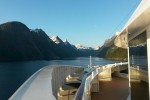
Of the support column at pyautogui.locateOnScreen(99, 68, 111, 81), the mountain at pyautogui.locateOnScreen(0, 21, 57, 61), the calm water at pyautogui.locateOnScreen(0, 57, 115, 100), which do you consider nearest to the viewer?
the support column at pyautogui.locateOnScreen(99, 68, 111, 81)

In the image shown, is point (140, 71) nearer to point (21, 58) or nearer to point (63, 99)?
point (63, 99)

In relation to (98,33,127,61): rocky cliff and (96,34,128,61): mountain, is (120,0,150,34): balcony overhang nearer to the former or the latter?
(98,33,127,61): rocky cliff

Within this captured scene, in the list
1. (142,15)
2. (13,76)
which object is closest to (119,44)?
(142,15)

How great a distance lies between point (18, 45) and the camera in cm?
16162

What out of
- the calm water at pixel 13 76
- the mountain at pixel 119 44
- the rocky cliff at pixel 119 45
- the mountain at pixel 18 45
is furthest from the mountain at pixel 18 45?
the mountain at pixel 119 44

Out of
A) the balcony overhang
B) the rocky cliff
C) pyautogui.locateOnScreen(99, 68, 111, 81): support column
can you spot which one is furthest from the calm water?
the balcony overhang

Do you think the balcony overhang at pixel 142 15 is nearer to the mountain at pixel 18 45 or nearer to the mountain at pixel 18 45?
the mountain at pixel 18 45

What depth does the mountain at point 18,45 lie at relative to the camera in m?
152

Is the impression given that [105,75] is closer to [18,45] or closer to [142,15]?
[142,15]

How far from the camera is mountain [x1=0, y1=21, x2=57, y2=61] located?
498 feet

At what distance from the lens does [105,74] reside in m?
11.8

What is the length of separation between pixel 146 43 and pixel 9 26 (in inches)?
7355

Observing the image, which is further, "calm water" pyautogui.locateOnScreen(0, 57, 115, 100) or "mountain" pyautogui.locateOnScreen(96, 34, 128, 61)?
"calm water" pyautogui.locateOnScreen(0, 57, 115, 100)

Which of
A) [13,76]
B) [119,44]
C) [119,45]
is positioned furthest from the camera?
[13,76]
